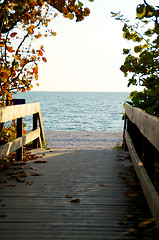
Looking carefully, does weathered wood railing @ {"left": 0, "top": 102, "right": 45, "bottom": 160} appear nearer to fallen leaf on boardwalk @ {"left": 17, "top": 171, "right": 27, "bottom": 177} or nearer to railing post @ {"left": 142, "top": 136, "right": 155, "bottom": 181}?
fallen leaf on boardwalk @ {"left": 17, "top": 171, "right": 27, "bottom": 177}

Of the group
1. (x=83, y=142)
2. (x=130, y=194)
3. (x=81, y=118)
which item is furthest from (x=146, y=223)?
(x=81, y=118)

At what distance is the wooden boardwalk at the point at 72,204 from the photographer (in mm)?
2775

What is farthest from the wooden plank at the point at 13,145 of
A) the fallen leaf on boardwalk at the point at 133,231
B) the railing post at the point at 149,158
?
the fallen leaf on boardwalk at the point at 133,231

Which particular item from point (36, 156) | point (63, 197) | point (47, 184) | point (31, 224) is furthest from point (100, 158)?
point (31, 224)

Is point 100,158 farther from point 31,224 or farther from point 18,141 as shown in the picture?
point 31,224

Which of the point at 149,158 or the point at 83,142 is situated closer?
the point at 149,158

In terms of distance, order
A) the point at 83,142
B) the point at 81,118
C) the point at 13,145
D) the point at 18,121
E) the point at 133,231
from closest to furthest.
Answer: the point at 133,231 < the point at 13,145 < the point at 18,121 < the point at 83,142 < the point at 81,118

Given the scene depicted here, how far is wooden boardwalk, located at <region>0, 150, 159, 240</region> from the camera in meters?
2.78

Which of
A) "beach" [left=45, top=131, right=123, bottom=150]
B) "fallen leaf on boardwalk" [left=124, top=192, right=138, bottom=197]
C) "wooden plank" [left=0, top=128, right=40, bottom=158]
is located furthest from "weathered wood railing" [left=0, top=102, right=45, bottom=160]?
"beach" [left=45, top=131, right=123, bottom=150]

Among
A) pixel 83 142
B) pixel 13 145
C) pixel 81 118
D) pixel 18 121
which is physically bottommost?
pixel 81 118

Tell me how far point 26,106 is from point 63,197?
2785 millimetres

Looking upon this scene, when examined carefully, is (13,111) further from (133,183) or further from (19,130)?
(133,183)

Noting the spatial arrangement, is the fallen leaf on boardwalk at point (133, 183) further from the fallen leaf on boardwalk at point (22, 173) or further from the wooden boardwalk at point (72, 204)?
the fallen leaf on boardwalk at point (22, 173)

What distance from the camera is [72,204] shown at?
347cm
